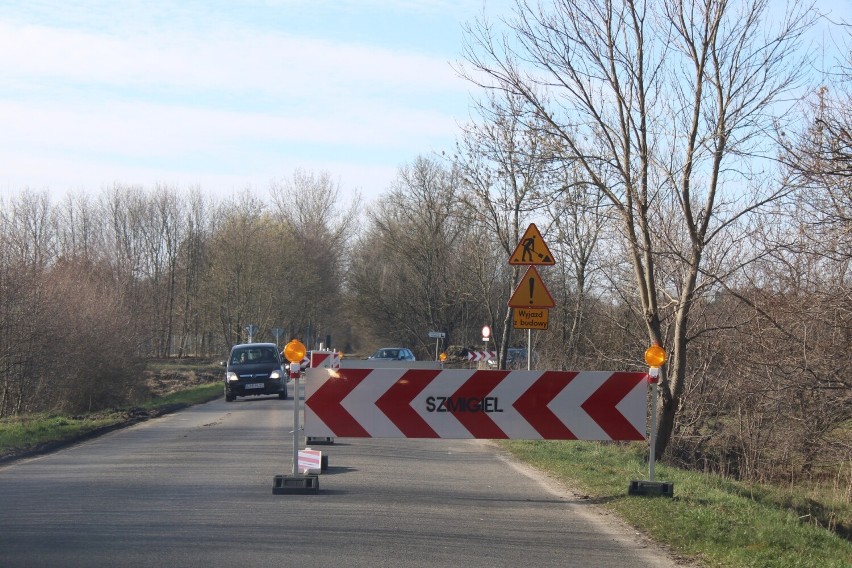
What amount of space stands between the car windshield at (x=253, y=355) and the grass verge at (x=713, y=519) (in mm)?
16863

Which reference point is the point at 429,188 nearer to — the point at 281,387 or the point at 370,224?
the point at 370,224

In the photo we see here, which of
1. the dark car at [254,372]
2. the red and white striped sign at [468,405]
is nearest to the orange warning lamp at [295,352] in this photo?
the red and white striped sign at [468,405]

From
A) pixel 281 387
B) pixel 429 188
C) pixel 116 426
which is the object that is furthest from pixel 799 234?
pixel 429 188

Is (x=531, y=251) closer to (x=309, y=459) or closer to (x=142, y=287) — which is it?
(x=309, y=459)

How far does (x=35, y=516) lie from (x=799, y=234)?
9.66 meters

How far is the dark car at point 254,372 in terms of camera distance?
28172 mm

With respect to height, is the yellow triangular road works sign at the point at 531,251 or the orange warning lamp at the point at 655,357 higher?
the yellow triangular road works sign at the point at 531,251

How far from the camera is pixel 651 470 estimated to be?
9.43 metres

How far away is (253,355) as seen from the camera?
93.7 ft

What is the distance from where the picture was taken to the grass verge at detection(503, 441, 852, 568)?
7.00 m

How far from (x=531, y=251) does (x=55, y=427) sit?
10615mm

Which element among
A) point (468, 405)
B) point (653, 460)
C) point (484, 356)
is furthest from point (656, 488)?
point (484, 356)

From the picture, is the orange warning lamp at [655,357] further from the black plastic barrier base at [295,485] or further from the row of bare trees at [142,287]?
the row of bare trees at [142,287]

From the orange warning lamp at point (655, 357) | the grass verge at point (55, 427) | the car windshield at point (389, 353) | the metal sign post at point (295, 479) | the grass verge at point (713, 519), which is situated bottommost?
the grass verge at point (55, 427)
